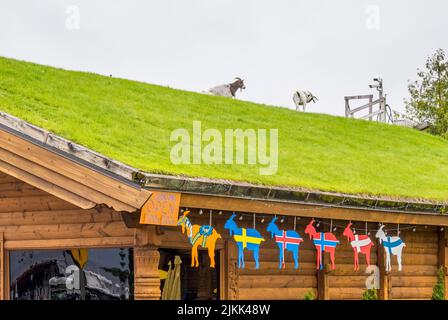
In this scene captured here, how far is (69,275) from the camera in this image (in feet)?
49.5

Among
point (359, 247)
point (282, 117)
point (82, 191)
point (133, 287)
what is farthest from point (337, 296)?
point (282, 117)

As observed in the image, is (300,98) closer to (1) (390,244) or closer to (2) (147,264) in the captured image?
(1) (390,244)

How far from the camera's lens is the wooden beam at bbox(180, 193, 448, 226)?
13.9 m

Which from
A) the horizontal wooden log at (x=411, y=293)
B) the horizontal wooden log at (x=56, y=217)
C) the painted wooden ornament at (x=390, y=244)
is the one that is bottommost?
the horizontal wooden log at (x=411, y=293)

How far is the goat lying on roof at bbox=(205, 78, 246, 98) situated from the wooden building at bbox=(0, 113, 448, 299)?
11.6 m

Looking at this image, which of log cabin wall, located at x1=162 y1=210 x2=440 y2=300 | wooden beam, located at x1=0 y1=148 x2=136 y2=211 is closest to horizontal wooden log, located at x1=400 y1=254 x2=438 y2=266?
log cabin wall, located at x1=162 y1=210 x2=440 y2=300

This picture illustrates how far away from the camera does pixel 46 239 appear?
15031 mm

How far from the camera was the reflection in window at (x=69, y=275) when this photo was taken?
14.6 m

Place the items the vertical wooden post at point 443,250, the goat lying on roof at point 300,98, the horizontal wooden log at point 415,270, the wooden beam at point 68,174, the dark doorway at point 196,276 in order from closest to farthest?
the wooden beam at point 68,174, the dark doorway at point 196,276, the horizontal wooden log at point 415,270, the vertical wooden post at point 443,250, the goat lying on roof at point 300,98

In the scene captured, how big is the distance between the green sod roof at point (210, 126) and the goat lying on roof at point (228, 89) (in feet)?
12.6

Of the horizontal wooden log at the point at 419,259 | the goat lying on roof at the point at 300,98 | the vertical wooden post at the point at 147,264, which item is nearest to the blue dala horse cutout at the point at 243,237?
the vertical wooden post at the point at 147,264

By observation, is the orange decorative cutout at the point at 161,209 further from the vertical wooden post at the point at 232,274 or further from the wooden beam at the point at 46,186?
the vertical wooden post at the point at 232,274

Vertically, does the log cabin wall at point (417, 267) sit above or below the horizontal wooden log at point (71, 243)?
below
